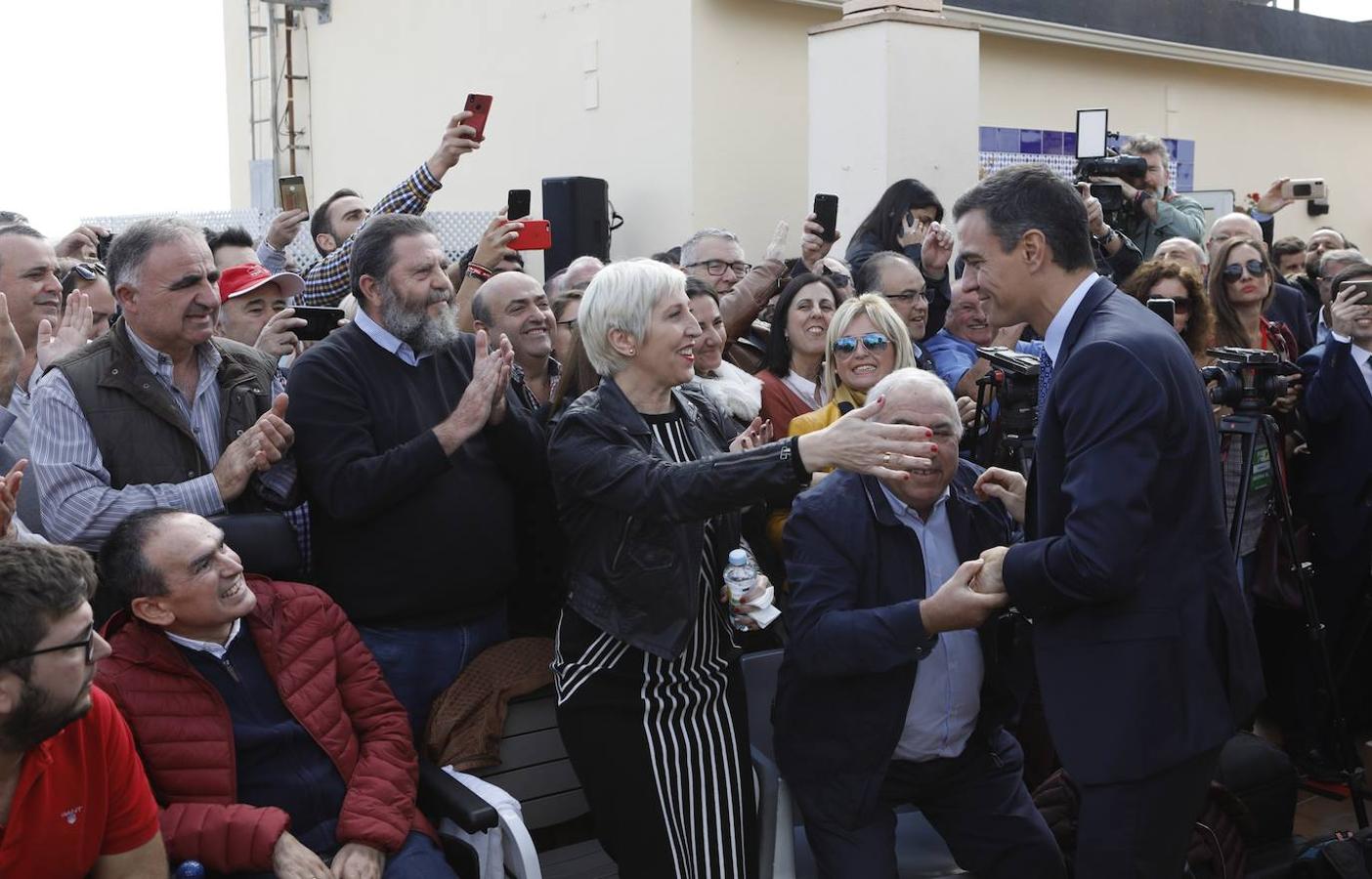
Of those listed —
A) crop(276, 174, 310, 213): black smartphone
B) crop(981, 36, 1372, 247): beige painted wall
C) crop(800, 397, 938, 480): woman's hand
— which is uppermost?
crop(981, 36, 1372, 247): beige painted wall

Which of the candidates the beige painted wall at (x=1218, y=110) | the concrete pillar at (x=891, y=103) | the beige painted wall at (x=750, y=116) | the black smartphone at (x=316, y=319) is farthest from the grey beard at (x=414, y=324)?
the beige painted wall at (x=1218, y=110)

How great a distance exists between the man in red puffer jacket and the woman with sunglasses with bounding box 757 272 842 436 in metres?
2.00

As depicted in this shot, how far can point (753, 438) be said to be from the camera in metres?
3.37

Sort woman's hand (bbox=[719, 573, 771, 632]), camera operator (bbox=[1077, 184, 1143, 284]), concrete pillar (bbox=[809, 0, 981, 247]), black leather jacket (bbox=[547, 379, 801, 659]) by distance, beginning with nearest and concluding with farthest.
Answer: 1. black leather jacket (bbox=[547, 379, 801, 659])
2. woman's hand (bbox=[719, 573, 771, 632])
3. camera operator (bbox=[1077, 184, 1143, 284])
4. concrete pillar (bbox=[809, 0, 981, 247])

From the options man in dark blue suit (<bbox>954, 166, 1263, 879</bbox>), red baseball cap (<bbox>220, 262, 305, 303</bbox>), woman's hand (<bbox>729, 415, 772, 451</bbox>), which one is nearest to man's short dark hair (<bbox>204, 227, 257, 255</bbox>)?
red baseball cap (<bbox>220, 262, 305, 303</bbox>)

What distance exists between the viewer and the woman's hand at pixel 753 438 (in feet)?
11.0

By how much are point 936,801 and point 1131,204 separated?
15.0ft

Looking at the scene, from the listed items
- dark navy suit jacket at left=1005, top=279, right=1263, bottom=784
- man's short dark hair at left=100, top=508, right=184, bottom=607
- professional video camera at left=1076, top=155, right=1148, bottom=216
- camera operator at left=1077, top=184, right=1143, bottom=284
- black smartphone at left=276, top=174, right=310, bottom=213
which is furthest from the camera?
professional video camera at left=1076, top=155, right=1148, bottom=216

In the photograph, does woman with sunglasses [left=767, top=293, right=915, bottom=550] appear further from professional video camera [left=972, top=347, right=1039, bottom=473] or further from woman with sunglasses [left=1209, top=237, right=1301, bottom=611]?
woman with sunglasses [left=1209, top=237, right=1301, bottom=611]

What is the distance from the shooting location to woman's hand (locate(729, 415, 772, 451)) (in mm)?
3350

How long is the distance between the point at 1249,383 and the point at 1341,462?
114 cm

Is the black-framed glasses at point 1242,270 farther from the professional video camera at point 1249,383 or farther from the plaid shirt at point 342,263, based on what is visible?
the plaid shirt at point 342,263

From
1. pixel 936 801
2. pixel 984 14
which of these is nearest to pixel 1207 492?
pixel 936 801

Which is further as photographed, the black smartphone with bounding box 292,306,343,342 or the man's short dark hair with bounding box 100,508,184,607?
the black smartphone with bounding box 292,306,343,342
